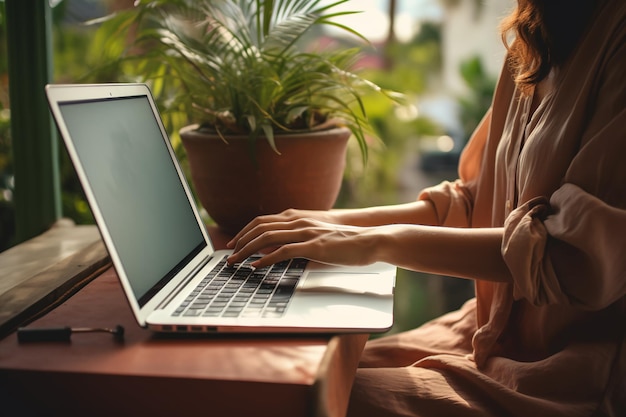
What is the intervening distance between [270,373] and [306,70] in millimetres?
702

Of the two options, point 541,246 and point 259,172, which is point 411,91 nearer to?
point 259,172

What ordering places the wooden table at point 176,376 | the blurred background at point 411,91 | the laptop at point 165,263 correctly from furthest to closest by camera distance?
1. the blurred background at point 411,91
2. the laptop at point 165,263
3. the wooden table at point 176,376

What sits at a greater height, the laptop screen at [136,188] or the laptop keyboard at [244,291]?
the laptop screen at [136,188]

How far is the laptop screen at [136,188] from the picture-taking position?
2.46ft

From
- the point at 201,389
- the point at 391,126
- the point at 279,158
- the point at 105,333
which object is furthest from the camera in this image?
the point at 391,126

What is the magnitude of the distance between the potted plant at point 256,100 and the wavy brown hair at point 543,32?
0.25 metres

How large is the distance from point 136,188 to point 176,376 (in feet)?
1.02

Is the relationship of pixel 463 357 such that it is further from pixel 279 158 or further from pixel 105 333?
pixel 105 333

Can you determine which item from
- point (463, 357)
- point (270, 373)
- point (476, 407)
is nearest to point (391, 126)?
point (463, 357)

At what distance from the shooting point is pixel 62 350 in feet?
2.30

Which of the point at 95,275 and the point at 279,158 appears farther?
the point at 279,158

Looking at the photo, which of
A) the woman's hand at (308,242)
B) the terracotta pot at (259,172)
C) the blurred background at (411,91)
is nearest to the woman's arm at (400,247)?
the woman's hand at (308,242)

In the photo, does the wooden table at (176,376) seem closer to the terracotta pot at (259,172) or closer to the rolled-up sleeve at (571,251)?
the rolled-up sleeve at (571,251)

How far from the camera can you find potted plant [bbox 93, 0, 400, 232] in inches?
45.3
